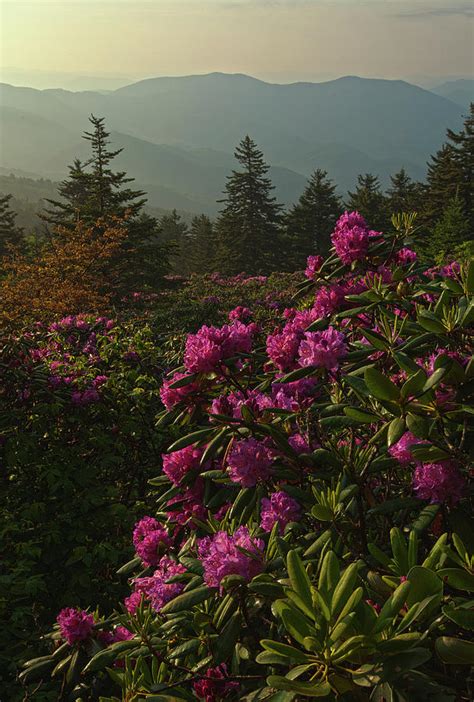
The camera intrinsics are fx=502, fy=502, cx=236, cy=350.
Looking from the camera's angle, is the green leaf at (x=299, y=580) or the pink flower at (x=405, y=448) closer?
the green leaf at (x=299, y=580)

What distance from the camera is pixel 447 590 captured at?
1.35 meters

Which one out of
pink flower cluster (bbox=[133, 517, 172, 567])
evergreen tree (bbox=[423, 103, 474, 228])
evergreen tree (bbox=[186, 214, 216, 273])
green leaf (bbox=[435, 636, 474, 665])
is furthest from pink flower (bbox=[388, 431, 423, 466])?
evergreen tree (bbox=[186, 214, 216, 273])

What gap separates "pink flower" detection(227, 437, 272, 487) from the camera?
64.4 inches

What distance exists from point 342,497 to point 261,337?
4.04m

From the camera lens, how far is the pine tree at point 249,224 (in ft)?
127

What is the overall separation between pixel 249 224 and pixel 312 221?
496 centimetres

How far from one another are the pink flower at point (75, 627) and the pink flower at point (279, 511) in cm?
109

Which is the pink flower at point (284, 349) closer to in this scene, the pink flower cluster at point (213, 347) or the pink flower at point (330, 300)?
the pink flower cluster at point (213, 347)

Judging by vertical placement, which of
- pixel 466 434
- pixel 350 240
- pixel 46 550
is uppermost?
pixel 350 240

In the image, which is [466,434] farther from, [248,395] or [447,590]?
[248,395]

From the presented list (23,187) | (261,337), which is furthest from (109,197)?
(23,187)

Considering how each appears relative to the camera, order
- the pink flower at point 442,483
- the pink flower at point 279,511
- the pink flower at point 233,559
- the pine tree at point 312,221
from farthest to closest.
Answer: the pine tree at point 312,221
the pink flower at point 279,511
the pink flower at point 442,483
the pink flower at point 233,559

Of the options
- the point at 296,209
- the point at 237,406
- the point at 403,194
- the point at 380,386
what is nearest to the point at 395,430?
the point at 380,386

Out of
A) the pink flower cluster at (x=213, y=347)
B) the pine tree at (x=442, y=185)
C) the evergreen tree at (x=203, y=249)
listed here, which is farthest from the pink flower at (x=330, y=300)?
the evergreen tree at (x=203, y=249)
